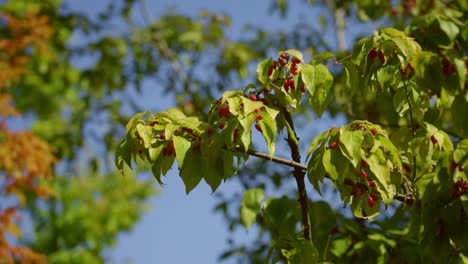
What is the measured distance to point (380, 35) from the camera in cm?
180

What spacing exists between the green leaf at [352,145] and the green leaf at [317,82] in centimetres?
22

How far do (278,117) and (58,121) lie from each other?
510 inches

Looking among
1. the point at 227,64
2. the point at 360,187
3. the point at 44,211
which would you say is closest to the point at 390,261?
the point at 360,187

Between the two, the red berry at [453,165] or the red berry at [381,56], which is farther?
the red berry at [381,56]

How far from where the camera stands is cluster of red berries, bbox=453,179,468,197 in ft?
5.30

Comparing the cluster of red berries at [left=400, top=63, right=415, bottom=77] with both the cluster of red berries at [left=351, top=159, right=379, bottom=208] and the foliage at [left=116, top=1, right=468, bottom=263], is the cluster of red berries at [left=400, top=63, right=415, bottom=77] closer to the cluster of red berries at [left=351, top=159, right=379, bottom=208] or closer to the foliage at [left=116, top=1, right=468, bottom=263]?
the foliage at [left=116, top=1, right=468, bottom=263]

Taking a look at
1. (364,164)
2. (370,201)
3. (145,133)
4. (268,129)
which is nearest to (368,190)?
(370,201)

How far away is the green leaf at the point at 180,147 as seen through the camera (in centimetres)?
161

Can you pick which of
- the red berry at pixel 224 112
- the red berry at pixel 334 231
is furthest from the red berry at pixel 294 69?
the red berry at pixel 334 231

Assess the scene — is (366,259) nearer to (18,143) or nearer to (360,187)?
(360,187)

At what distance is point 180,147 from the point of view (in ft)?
5.31

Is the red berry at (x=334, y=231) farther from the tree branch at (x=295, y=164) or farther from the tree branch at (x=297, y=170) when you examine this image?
the tree branch at (x=295, y=164)

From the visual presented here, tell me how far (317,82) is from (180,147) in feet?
1.46

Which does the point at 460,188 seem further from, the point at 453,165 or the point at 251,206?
the point at 251,206
